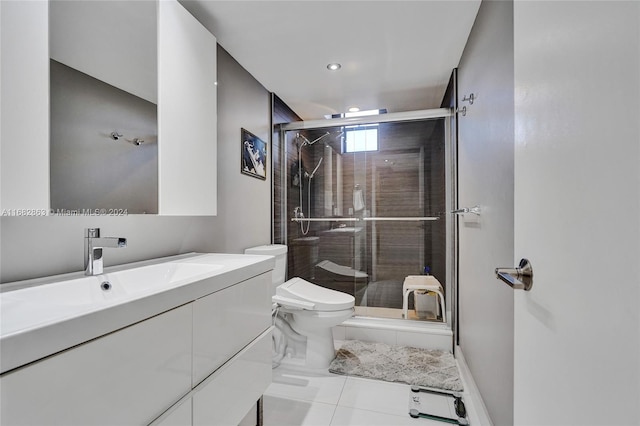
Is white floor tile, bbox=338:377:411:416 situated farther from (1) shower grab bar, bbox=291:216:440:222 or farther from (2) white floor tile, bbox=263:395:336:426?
(1) shower grab bar, bbox=291:216:440:222

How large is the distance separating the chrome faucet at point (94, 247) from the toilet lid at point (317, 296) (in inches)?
52.6

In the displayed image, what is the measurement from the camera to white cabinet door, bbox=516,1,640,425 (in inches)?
15.1

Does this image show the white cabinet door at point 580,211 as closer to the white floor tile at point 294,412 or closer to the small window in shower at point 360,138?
A: the white floor tile at point 294,412

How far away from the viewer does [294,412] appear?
5.78 feet

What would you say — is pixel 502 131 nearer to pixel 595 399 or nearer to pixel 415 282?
pixel 595 399

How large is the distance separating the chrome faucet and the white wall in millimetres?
1536

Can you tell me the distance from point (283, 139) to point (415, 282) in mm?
1960

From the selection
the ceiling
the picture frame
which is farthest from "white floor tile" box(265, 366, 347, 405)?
the ceiling

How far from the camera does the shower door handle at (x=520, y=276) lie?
68cm

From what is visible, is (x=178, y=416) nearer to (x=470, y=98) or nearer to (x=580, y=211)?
(x=580, y=211)

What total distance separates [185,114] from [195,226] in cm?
64

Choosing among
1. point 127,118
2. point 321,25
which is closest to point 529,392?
point 127,118

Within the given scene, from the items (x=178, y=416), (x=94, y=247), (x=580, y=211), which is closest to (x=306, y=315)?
(x=178, y=416)

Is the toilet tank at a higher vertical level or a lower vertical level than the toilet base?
higher
